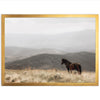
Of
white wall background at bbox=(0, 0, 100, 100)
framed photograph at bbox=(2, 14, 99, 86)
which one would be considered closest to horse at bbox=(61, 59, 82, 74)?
framed photograph at bbox=(2, 14, 99, 86)

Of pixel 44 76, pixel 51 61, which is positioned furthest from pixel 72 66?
pixel 44 76

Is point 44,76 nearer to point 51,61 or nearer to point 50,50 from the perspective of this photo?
point 51,61

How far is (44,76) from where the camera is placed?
10.8ft

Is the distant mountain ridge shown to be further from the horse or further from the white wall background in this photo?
the white wall background

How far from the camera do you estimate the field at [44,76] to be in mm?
3262

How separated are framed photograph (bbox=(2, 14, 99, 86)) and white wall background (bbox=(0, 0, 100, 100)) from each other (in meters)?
0.07

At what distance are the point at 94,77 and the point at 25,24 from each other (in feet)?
5.04

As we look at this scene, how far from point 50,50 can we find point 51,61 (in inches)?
7.7

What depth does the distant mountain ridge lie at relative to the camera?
3.27m
